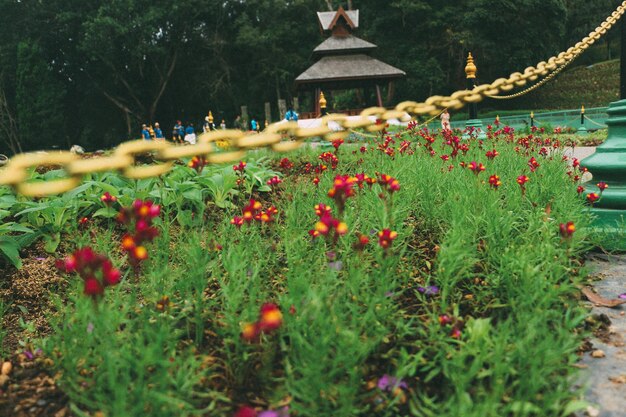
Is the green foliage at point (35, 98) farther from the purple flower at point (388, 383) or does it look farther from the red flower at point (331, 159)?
the purple flower at point (388, 383)

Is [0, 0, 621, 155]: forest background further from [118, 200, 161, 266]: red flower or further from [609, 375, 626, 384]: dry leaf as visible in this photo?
[609, 375, 626, 384]: dry leaf

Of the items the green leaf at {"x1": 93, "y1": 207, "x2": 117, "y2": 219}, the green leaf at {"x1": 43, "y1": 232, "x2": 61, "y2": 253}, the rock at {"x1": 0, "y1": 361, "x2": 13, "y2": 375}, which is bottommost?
the rock at {"x1": 0, "y1": 361, "x2": 13, "y2": 375}

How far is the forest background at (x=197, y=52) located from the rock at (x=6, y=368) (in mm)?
31562

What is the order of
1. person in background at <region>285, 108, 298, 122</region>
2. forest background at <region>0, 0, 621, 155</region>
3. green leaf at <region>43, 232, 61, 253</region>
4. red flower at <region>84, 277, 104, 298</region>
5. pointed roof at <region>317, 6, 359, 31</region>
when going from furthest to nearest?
forest background at <region>0, 0, 621, 155</region>
pointed roof at <region>317, 6, 359, 31</region>
person in background at <region>285, 108, 298, 122</region>
green leaf at <region>43, 232, 61, 253</region>
red flower at <region>84, 277, 104, 298</region>

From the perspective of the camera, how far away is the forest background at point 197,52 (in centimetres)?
3234

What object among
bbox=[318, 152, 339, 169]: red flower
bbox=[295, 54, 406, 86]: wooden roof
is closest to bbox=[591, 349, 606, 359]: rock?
bbox=[318, 152, 339, 169]: red flower

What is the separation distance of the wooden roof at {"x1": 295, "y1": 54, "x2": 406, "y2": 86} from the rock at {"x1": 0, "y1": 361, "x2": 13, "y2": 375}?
25.1m

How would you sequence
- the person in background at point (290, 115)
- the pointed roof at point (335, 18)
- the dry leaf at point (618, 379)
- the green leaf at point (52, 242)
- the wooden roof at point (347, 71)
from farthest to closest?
1. the pointed roof at point (335, 18)
2. the wooden roof at point (347, 71)
3. the person in background at point (290, 115)
4. the green leaf at point (52, 242)
5. the dry leaf at point (618, 379)

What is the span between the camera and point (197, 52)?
40.1m

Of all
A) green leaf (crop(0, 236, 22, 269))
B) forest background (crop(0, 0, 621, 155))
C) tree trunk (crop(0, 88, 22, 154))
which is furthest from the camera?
tree trunk (crop(0, 88, 22, 154))

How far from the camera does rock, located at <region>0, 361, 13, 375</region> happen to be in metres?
1.79

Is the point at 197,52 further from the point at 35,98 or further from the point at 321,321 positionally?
the point at 321,321

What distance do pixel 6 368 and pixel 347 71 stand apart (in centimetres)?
2597

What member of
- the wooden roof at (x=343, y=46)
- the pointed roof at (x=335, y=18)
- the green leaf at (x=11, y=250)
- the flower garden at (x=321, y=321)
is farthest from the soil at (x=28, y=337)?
the pointed roof at (x=335, y=18)
